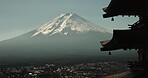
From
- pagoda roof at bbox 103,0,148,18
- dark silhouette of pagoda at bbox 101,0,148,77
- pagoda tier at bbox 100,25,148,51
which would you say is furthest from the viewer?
pagoda roof at bbox 103,0,148,18

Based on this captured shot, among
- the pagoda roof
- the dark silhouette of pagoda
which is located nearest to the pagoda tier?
the dark silhouette of pagoda

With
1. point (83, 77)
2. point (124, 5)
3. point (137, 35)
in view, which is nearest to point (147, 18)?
point (124, 5)

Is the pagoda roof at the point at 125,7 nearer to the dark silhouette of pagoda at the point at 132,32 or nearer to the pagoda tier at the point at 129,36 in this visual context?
the dark silhouette of pagoda at the point at 132,32

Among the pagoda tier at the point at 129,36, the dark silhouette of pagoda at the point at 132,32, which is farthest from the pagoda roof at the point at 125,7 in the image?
the pagoda tier at the point at 129,36

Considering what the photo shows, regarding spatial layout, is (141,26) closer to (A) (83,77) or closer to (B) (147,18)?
(B) (147,18)

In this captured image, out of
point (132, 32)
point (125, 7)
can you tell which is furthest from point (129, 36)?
point (125, 7)

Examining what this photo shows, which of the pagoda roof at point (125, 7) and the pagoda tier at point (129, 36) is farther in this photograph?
the pagoda roof at point (125, 7)

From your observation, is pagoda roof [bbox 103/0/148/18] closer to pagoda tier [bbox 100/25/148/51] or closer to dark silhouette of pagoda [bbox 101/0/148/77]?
dark silhouette of pagoda [bbox 101/0/148/77]

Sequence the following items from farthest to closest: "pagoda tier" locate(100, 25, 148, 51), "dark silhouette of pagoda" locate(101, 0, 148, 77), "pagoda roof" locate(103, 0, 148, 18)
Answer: "pagoda roof" locate(103, 0, 148, 18) < "dark silhouette of pagoda" locate(101, 0, 148, 77) < "pagoda tier" locate(100, 25, 148, 51)
